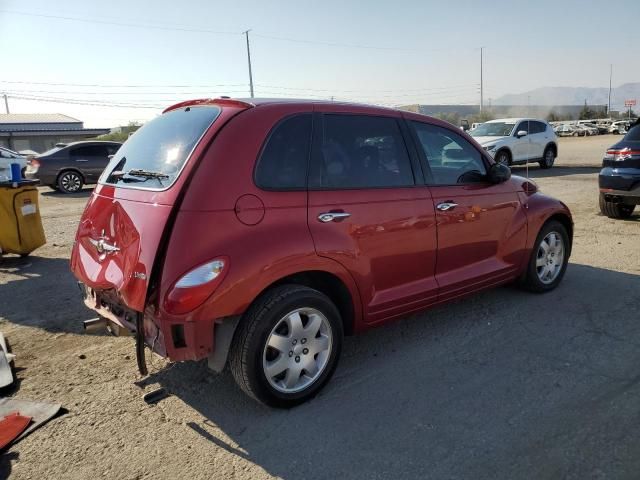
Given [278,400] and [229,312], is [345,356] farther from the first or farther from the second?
[229,312]

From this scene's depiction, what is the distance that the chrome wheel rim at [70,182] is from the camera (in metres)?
16.1

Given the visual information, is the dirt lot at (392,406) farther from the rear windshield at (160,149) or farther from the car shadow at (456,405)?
the rear windshield at (160,149)

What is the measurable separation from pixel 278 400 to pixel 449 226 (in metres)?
1.91

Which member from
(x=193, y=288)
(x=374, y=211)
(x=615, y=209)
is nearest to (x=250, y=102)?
(x=374, y=211)

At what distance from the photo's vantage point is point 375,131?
382 centimetres

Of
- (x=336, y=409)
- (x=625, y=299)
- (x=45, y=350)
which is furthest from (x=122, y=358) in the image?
(x=625, y=299)

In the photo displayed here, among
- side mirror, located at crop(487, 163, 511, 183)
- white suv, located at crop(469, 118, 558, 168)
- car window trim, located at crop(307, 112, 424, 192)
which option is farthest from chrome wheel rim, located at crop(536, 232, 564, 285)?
white suv, located at crop(469, 118, 558, 168)

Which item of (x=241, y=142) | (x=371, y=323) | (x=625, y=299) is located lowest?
(x=625, y=299)

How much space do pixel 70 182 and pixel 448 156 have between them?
14855 mm

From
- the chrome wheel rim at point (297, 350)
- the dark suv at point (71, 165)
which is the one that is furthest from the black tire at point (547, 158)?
the chrome wheel rim at point (297, 350)

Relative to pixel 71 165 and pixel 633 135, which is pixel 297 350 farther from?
pixel 71 165

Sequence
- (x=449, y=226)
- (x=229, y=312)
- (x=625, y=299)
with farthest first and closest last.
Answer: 1. (x=625, y=299)
2. (x=449, y=226)
3. (x=229, y=312)

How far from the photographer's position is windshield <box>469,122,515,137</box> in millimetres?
17281

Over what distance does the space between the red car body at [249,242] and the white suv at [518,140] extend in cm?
1332
